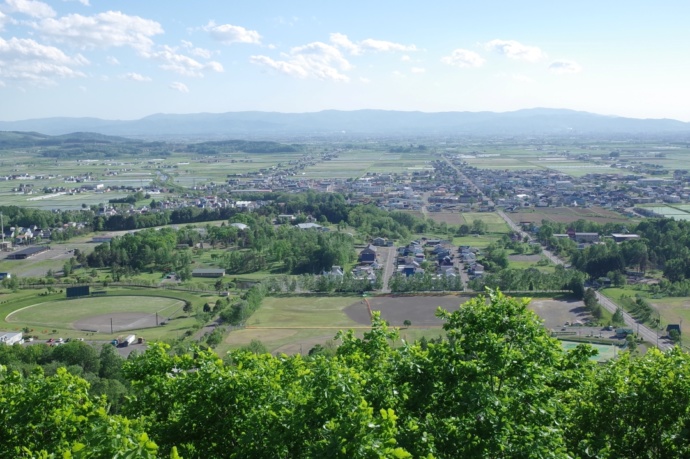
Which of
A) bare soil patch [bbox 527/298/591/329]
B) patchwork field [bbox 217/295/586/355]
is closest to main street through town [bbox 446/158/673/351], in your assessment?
bare soil patch [bbox 527/298/591/329]

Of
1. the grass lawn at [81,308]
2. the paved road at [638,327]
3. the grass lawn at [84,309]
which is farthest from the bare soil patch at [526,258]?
the grass lawn at [81,308]

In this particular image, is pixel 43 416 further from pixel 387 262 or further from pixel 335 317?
pixel 387 262

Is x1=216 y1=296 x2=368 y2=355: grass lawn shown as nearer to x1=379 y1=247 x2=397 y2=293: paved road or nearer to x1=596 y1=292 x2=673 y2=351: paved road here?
x1=379 y1=247 x2=397 y2=293: paved road

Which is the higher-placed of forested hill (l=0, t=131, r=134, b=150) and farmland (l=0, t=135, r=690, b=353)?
forested hill (l=0, t=131, r=134, b=150)

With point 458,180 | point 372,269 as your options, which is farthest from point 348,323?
point 458,180

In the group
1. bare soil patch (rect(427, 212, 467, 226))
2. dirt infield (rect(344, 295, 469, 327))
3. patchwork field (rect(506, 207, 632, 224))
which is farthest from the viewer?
bare soil patch (rect(427, 212, 467, 226))

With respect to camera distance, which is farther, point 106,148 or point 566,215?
point 106,148

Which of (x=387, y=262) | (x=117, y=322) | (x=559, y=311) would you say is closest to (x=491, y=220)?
(x=387, y=262)
